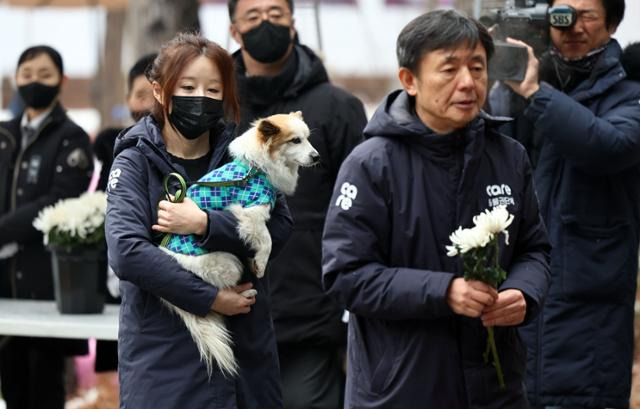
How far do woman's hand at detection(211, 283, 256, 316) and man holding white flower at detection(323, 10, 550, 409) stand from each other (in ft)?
1.23

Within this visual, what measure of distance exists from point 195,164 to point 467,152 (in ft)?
3.43

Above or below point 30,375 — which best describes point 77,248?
above

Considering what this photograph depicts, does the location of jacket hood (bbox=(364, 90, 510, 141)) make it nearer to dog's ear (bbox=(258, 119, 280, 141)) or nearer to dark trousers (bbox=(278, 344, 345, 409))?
dog's ear (bbox=(258, 119, 280, 141))

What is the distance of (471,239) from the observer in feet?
12.9

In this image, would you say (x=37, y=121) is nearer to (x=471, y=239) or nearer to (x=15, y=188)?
(x=15, y=188)

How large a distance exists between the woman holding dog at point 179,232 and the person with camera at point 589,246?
147 centimetres

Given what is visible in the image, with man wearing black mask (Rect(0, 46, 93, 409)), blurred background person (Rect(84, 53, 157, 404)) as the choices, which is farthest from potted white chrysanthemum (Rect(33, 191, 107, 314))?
man wearing black mask (Rect(0, 46, 93, 409))

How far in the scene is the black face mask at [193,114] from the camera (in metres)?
4.50

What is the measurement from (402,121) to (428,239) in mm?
434

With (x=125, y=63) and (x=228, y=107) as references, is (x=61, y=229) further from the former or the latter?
(x=125, y=63)

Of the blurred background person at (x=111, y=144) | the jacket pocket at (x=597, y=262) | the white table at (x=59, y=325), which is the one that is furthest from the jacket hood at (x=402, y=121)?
the white table at (x=59, y=325)

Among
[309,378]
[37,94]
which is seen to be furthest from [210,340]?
[37,94]

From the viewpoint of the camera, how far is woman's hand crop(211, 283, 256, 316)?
4.40 m

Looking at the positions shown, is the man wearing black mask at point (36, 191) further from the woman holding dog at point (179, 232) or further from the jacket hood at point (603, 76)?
the jacket hood at point (603, 76)
